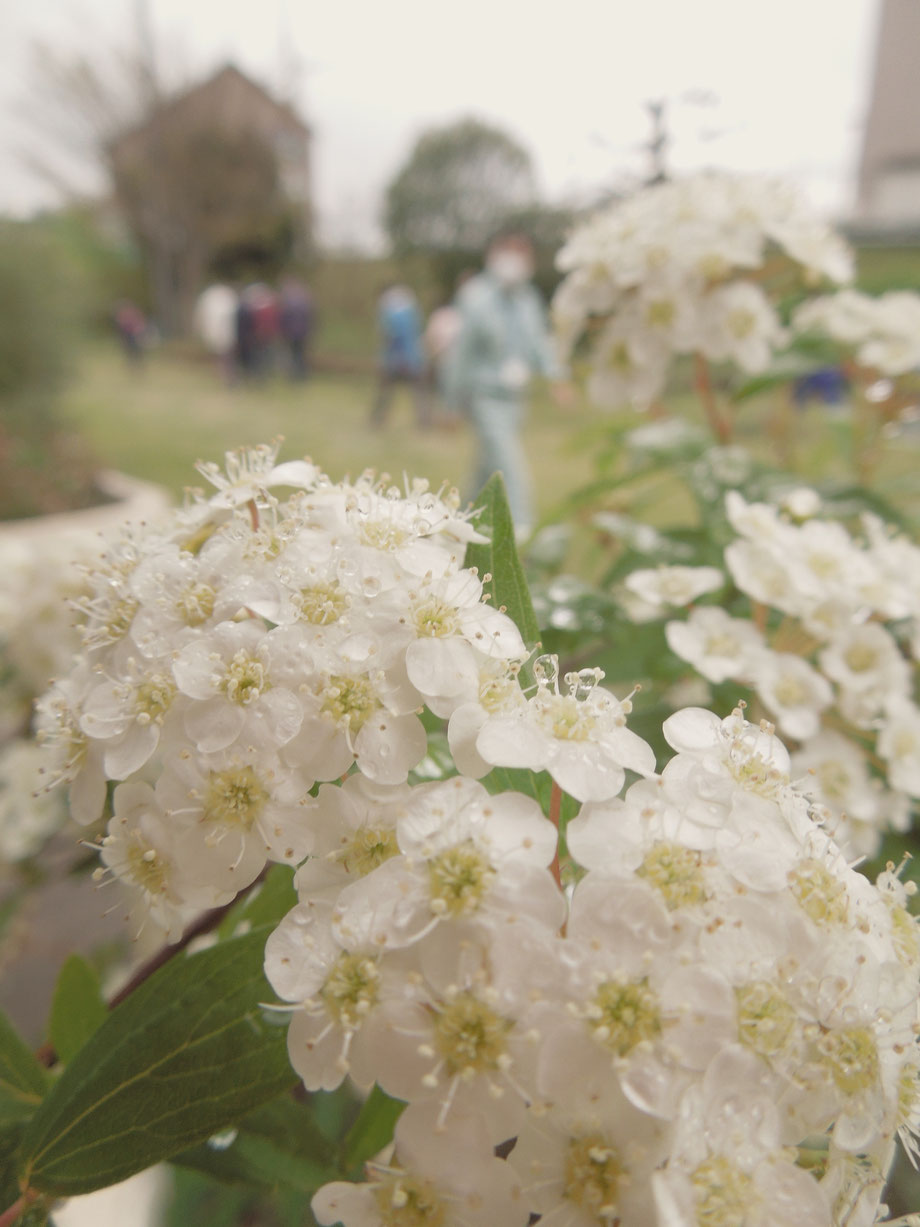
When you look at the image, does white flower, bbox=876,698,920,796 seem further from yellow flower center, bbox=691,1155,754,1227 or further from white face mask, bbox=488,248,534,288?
white face mask, bbox=488,248,534,288

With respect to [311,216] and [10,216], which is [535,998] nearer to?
[311,216]

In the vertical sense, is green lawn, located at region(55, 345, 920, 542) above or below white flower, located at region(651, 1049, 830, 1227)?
below

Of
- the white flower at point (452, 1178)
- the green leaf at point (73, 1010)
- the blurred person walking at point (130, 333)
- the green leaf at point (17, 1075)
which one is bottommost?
the blurred person walking at point (130, 333)

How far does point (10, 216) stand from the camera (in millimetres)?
4891

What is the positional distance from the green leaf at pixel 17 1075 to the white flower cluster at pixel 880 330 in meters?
0.97

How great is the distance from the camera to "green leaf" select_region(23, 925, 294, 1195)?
0.39 m

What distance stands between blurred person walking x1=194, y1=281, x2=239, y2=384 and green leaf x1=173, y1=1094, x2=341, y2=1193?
445 centimetres

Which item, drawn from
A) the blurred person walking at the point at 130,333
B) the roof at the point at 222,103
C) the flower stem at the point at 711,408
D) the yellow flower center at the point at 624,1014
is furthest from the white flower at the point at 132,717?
the blurred person walking at the point at 130,333

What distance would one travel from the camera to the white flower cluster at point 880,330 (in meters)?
0.91

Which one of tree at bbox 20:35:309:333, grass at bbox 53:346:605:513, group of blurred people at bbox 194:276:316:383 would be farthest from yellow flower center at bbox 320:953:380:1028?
tree at bbox 20:35:309:333

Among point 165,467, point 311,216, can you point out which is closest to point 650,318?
point 165,467

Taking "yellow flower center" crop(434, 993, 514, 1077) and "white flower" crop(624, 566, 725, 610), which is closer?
"yellow flower center" crop(434, 993, 514, 1077)

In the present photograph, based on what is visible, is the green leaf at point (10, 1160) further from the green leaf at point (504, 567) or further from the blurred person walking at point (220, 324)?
the blurred person walking at point (220, 324)

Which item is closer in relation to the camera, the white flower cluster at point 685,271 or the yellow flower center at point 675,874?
the yellow flower center at point 675,874
